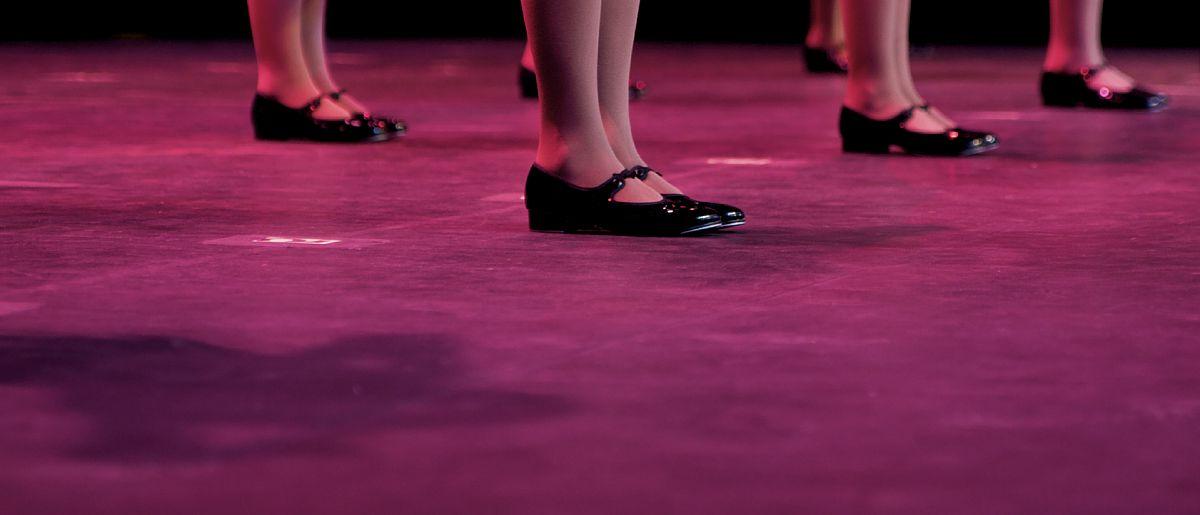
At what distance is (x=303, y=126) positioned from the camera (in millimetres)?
3352

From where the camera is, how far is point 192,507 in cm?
93

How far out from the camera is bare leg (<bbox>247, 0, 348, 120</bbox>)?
3.36 metres

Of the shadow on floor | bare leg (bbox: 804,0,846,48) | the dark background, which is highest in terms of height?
the shadow on floor

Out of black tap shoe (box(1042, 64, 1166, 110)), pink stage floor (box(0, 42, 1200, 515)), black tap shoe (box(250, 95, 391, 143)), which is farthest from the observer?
black tap shoe (box(1042, 64, 1166, 110))

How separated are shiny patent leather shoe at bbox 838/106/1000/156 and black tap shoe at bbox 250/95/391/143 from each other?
863 mm

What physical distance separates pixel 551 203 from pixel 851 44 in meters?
1.20

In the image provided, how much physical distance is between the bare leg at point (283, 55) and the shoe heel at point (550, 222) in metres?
1.34

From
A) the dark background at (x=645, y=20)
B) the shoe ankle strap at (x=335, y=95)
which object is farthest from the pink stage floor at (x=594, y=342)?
the dark background at (x=645, y=20)

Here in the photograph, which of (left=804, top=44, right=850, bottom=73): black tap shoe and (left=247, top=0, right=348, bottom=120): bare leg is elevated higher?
(left=247, top=0, right=348, bottom=120): bare leg

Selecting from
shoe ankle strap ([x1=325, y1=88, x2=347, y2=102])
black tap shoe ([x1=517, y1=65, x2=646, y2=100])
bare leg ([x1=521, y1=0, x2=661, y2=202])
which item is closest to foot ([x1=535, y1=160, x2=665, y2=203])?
bare leg ([x1=521, y1=0, x2=661, y2=202])

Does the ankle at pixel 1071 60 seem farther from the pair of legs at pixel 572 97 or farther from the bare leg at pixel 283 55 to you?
the pair of legs at pixel 572 97

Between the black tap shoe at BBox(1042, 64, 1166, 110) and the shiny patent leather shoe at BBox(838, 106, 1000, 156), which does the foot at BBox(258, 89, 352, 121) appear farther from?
the black tap shoe at BBox(1042, 64, 1166, 110)

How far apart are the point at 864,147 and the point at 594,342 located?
6.01 feet

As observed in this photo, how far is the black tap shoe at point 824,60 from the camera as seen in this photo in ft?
19.2
